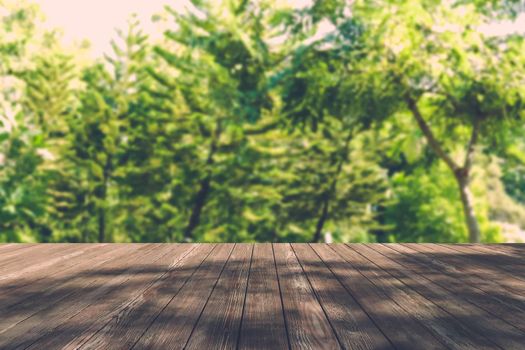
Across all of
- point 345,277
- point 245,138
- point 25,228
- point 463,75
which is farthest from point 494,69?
point 25,228

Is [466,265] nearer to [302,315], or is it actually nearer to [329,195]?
[302,315]

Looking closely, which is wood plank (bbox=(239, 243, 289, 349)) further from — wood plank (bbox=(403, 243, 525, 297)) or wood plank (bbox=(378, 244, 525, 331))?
wood plank (bbox=(403, 243, 525, 297))

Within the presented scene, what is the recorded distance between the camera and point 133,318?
242cm

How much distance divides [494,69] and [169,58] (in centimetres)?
1222

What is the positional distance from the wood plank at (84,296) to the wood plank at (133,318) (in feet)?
0.61

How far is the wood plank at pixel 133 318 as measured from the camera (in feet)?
6.84

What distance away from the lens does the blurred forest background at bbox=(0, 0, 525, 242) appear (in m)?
9.95

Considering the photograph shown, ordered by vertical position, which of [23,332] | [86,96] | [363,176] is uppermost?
[86,96]

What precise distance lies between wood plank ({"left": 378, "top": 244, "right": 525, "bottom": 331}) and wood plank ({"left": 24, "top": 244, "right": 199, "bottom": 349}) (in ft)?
6.04

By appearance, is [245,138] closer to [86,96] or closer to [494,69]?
[86,96]

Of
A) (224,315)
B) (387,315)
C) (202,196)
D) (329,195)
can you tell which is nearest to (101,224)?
(202,196)

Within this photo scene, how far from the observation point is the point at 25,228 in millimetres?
22656

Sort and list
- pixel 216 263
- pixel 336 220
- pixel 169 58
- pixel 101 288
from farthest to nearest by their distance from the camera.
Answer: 1. pixel 336 220
2. pixel 169 58
3. pixel 216 263
4. pixel 101 288

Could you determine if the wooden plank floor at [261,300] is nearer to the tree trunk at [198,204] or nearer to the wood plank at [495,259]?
the wood plank at [495,259]
